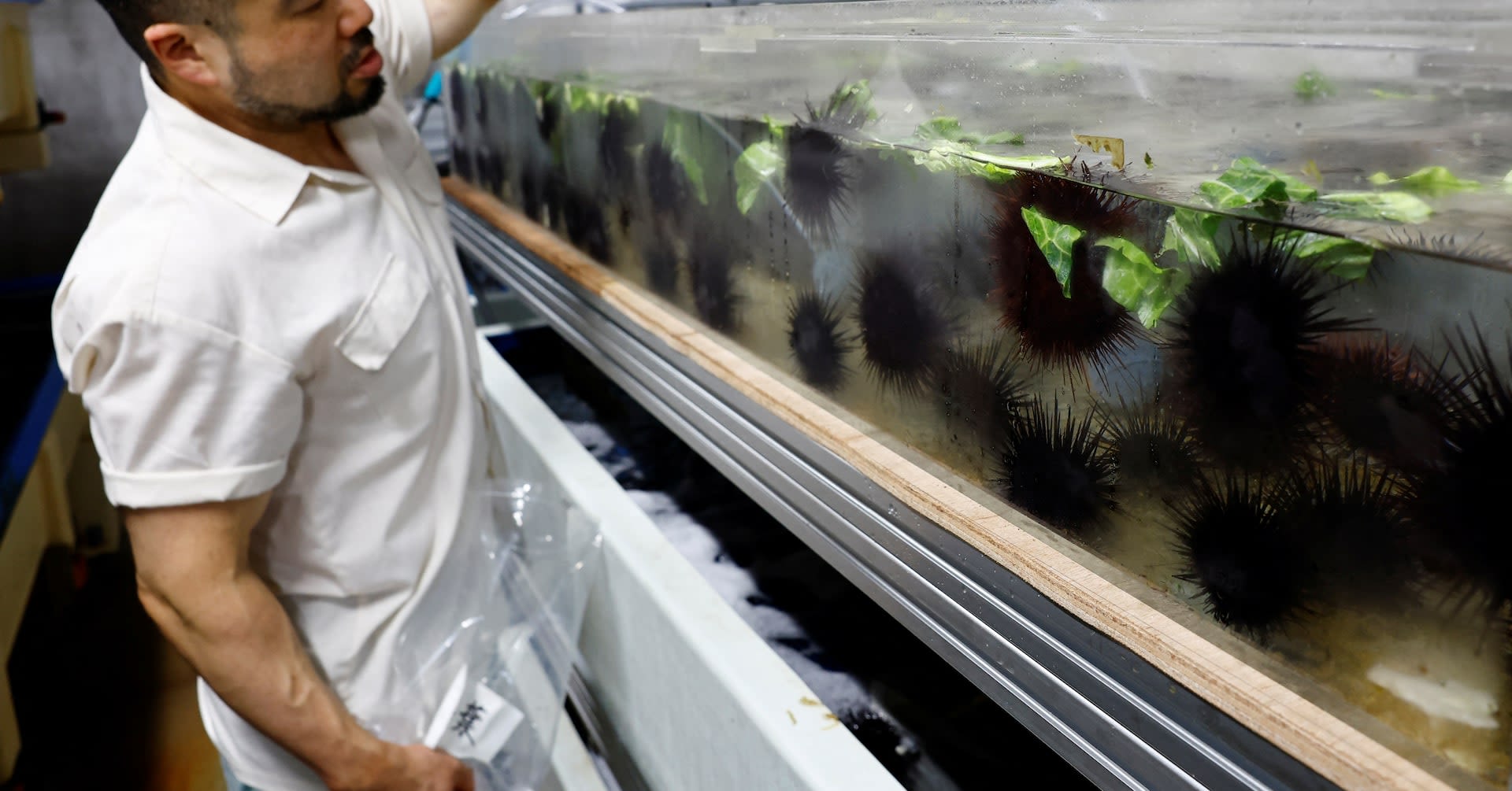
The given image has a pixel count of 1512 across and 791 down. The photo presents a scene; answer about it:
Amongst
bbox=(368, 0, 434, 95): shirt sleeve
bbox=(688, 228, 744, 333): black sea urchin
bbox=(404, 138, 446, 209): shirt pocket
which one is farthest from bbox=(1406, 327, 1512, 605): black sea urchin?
bbox=(368, 0, 434, 95): shirt sleeve

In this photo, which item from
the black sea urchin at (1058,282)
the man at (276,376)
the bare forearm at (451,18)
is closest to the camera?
the black sea urchin at (1058,282)

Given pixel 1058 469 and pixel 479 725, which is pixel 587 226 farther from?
pixel 1058 469

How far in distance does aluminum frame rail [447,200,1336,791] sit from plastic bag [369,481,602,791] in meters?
0.26

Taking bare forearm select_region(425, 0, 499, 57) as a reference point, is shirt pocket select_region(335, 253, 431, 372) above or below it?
below

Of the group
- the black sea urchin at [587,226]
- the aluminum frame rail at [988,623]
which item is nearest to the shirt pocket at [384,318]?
the aluminum frame rail at [988,623]

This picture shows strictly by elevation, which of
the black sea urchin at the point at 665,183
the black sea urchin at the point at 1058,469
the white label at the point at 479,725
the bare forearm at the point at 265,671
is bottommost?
the white label at the point at 479,725

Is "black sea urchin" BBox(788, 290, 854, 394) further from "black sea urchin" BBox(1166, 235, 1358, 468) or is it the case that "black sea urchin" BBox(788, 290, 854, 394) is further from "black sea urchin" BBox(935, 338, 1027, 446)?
"black sea urchin" BBox(1166, 235, 1358, 468)

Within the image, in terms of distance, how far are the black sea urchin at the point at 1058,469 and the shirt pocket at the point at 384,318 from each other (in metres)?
0.71

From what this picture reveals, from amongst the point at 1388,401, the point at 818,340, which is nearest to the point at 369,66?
the point at 818,340

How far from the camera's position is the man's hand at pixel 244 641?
107 cm

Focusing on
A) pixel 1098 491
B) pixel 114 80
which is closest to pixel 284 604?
pixel 1098 491

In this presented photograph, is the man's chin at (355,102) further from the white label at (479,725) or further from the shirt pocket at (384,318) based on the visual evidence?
the white label at (479,725)

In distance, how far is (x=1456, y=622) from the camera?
1.94 feet

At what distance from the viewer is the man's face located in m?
1.07
